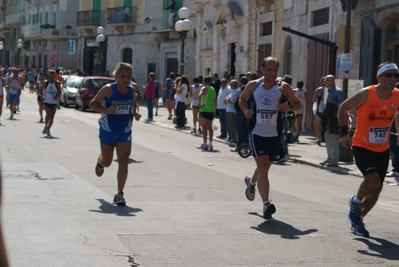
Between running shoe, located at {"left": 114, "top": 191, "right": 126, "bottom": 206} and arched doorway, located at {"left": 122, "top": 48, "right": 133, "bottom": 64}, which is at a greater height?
arched doorway, located at {"left": 122, "top": 48, "right": 133, "bottom": 64}

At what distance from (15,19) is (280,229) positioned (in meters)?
81.5

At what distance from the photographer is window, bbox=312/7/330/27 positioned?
24.6m

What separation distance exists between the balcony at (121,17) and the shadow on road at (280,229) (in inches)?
1661

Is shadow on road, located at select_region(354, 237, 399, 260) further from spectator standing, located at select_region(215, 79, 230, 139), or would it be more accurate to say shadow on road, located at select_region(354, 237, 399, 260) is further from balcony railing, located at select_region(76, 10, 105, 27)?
balcony railing, located at select_region(76, 10, 105, 27)

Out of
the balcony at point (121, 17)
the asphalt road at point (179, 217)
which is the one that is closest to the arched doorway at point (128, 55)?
the balcony at point (121, 17)

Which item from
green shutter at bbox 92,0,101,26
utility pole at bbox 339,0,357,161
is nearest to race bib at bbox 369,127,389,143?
utility pole at bbox 339,0,357,161

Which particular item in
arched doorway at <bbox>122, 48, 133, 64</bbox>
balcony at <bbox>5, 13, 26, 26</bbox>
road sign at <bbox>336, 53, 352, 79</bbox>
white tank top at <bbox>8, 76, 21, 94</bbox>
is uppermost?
balcony at <bbox>5, 13, 26, 26</bbox>

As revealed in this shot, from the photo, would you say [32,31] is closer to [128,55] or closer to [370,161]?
[128,55]

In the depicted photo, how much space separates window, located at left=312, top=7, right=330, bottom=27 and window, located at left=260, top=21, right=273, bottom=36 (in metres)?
4.04

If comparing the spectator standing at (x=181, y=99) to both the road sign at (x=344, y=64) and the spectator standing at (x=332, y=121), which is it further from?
the spectator standing at (x=332, y=121)

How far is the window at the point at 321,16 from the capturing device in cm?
2457

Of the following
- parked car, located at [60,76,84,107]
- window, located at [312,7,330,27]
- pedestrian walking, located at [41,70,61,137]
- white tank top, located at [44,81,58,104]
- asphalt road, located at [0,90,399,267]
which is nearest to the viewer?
asphalt road, located at [0,90,399,267]

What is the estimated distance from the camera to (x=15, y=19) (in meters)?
85.9

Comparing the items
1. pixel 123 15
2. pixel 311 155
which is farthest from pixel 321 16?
pixel 123 15
